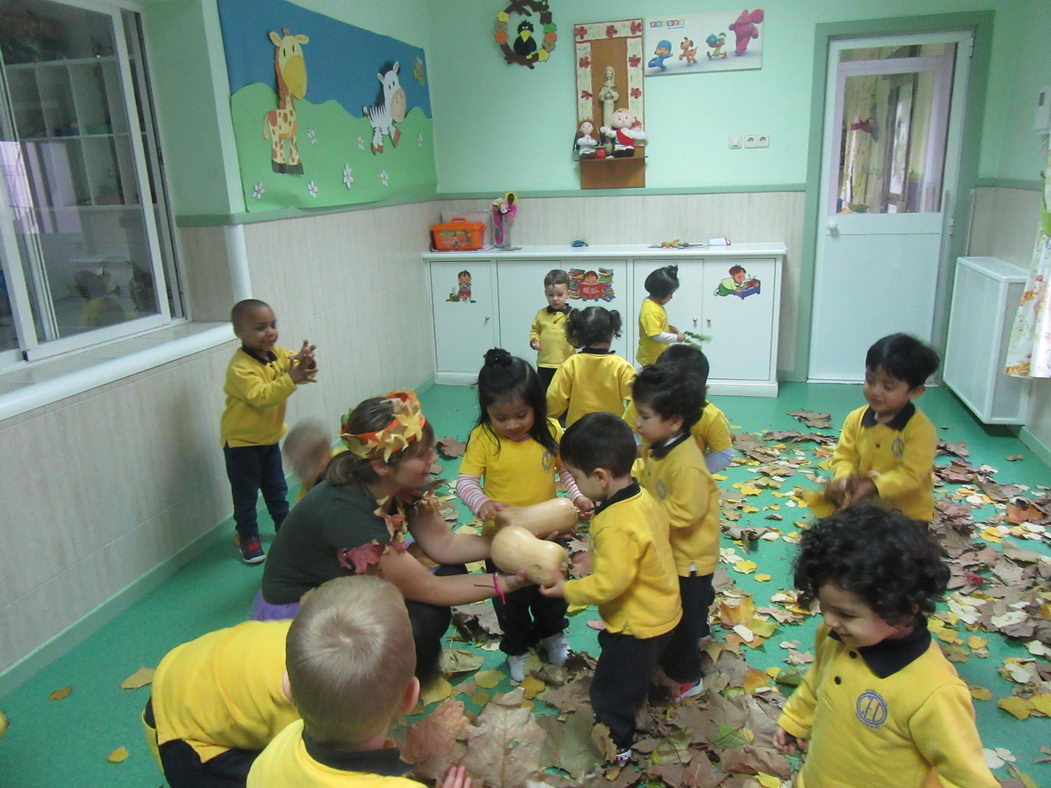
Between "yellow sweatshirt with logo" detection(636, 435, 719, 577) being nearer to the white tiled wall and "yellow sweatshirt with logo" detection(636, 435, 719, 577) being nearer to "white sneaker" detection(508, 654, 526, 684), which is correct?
"white sneaker" detection(508, 654, 526, 684)

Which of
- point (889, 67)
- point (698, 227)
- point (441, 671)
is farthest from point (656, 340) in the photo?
point (889, 67)

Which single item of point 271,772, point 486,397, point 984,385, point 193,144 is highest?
point 193,144

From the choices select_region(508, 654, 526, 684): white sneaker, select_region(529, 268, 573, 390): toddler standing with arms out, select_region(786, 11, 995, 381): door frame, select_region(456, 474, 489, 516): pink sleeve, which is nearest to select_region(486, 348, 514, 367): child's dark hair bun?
select_region(456, 474, 489, 516): pink sleeve

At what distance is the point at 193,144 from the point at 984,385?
5.33 metres

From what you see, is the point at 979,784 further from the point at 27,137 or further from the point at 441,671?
the point at 27,137

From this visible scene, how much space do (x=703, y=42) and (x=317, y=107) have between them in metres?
3.39

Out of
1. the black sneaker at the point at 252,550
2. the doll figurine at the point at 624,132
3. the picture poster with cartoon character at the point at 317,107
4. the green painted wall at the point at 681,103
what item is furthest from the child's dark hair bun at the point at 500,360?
the green painted wall at the point at 681,103

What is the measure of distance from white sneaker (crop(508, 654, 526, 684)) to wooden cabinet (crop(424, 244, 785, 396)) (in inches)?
161

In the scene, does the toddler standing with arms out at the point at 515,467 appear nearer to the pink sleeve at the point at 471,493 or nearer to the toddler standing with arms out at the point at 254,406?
the pink sleeve at the point at 471,493

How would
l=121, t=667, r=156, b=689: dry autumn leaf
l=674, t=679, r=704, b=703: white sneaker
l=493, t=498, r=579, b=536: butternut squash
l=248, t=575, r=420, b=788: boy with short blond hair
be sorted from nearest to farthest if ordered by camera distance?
l=248, t=575, r=420, b=788: boy with short blond hair < l=493, t=498, r=579, b=536: butternut squash < l=674, t=679, r=704, b=703: white sneaker < l=121, t=667, r=156, b=689: dry autumn leaf

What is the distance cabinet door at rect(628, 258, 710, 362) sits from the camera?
20.7 ft

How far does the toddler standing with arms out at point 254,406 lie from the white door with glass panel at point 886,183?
190 inches

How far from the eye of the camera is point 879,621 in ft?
5.10

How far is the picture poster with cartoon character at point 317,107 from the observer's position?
14.1ft
